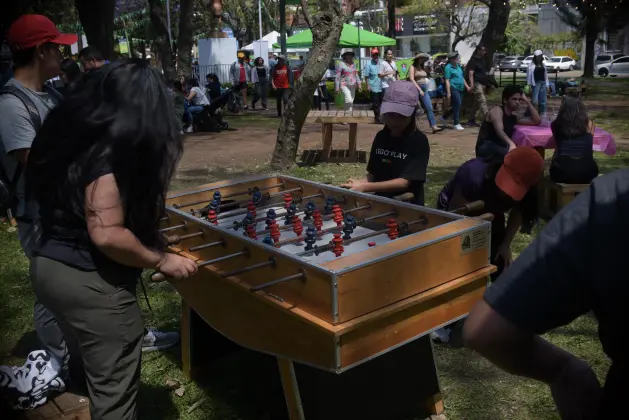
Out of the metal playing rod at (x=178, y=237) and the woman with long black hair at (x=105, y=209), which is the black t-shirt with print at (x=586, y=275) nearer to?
the woman with long black hair at (x=105, y=209)

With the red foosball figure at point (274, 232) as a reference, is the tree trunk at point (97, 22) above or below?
above

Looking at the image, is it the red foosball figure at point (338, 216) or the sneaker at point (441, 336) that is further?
the sneaker at point (441, 336)

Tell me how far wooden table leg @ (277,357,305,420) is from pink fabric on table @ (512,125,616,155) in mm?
5126

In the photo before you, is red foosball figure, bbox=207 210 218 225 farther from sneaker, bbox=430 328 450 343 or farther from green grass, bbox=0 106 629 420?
sneaker, bbox=430 328 450 343

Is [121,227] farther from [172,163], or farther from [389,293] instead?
[389,293]

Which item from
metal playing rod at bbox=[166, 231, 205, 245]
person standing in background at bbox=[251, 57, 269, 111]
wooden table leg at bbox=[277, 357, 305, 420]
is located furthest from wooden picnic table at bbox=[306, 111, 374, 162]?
person standing in background at bbox=[251, 57, 269, 111]

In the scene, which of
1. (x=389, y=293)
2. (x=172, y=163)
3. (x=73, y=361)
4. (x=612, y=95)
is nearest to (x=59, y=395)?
(x=73, y=361)

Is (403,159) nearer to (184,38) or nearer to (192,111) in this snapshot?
(192,111)

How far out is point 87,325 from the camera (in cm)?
234

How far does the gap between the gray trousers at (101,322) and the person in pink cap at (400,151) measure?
1772 millimetres

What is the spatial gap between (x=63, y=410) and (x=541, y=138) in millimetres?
5855

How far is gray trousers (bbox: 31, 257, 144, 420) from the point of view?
7.64 feet

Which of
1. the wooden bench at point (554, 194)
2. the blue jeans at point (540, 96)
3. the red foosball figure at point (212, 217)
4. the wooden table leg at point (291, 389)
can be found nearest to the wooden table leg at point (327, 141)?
the wooden bench at point (554, 194)

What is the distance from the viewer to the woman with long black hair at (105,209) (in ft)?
7.10
